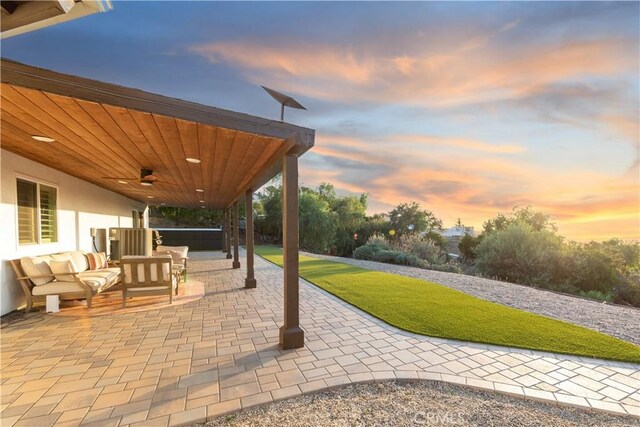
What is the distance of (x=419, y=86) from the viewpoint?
614 cm

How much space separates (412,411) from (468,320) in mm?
2636

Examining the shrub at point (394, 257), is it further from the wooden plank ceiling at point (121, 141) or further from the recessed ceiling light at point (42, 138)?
the recessed ceiling light at point (42, 138)

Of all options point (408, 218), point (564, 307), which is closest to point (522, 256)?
point (564, 307)

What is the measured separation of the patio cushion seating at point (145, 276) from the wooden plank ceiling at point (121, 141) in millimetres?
1658

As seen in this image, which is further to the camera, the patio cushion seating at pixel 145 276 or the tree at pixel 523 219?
the tree at pixel 523 219

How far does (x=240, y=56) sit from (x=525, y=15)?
203 inches

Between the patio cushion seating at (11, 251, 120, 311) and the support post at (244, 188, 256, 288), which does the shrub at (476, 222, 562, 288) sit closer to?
the support post at (244, 188, 256, 288)

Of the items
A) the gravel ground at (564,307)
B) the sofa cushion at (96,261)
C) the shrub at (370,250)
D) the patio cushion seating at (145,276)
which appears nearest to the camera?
the gravel ground at (564,307)

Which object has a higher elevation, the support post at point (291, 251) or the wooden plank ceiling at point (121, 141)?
the wooden plank ceiling at point (121, 141)

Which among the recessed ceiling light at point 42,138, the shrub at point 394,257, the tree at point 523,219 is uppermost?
the recessed ceiling light at point 42,138

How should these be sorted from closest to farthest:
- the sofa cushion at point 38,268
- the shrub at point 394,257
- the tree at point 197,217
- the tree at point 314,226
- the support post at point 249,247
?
the sofa cushion at point 38,268, the support post at point 249,247, the shrub at point 394,257, the tree at point 314,226, the tree at point 197,217

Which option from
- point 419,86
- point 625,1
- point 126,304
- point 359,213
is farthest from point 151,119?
point 359,213

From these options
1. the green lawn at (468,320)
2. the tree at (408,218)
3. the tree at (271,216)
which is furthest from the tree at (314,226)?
the green lawn at (468,320)

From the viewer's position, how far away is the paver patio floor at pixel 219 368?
2287mm
